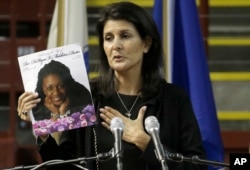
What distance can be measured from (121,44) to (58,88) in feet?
0.83

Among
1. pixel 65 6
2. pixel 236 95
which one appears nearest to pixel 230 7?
pixel 236 95

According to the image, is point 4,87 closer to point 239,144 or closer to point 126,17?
point 239,144

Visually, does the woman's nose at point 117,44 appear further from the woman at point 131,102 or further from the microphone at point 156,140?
the microphone at point 156,140

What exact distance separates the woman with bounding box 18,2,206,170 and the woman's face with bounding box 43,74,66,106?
0.17 ft

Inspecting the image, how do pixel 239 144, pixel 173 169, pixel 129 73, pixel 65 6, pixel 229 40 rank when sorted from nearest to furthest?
pixel 173 169, pixel 129 73, pixel 65 6, pixel 239 144, pixel 229 40

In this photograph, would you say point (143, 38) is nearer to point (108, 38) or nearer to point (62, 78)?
point (108, 38)

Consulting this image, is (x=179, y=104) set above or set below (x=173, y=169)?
above

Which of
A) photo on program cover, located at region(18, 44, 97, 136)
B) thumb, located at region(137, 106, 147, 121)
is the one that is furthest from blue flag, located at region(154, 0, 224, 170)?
photo on program cover, located at region(18, 44, 97, 136)

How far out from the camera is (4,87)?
561 cm

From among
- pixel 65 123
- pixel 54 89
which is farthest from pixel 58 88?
pixel 65 123

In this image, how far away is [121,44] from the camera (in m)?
2.63

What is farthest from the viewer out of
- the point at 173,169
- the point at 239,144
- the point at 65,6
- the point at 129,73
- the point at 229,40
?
the point at 229,40

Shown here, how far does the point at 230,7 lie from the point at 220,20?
0.12 metres

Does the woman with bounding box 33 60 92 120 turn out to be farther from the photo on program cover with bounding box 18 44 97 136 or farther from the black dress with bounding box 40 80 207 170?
the black dress with bounding box 40 80 207 170
